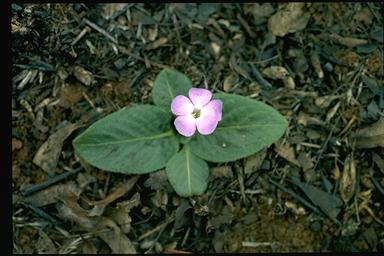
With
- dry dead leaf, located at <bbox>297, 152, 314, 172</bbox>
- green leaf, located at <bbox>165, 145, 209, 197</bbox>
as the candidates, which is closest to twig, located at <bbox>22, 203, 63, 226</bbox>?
green leaf, located at <bbox>165, 145, 209, 197</bbox>

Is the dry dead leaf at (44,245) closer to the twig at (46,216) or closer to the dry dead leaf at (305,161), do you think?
the twig at (46,216)

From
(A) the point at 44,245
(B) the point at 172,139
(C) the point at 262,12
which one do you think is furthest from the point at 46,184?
(C) the point at 262,12

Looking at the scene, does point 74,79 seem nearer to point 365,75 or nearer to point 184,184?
point 184,184

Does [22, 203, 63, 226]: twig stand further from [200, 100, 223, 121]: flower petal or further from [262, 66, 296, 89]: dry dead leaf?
[262, 66, 296, 89]: dry dead leaf

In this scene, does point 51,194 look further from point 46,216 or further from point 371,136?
point 371,136

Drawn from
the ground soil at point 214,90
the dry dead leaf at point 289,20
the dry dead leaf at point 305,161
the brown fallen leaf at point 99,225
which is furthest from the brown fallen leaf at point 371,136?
the brown fallen leaf at point 99,225
